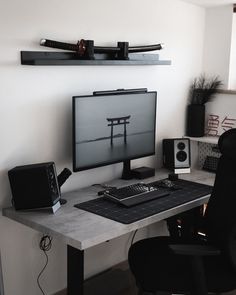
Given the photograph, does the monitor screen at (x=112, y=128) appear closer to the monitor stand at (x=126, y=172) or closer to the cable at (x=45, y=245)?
the monitor stand at (x=126, y=172)

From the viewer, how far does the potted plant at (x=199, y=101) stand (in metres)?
3.31

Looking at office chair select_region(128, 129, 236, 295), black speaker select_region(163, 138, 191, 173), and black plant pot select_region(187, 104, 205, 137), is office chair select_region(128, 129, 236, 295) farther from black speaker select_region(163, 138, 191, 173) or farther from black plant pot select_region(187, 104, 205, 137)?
black plant pot select_region(187, 104, 205, 137)

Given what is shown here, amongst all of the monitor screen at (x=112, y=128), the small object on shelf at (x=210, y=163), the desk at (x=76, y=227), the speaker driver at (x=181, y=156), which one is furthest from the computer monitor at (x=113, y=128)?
the small object on shelf at (x=210, y=163)

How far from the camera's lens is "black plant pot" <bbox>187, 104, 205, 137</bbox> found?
330 cm

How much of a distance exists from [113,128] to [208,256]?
3.21 ft

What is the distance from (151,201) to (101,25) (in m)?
1.12

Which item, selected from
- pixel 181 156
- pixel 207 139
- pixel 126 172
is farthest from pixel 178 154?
pixel 126 172

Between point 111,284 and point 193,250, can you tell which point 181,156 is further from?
point 193,250

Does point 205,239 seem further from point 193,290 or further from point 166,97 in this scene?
point 166,97

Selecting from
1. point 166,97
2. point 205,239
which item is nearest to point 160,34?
point 166,97

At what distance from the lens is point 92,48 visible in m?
2.42

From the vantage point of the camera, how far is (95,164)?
2549 millimetres

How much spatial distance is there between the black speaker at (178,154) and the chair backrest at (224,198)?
0.85 m

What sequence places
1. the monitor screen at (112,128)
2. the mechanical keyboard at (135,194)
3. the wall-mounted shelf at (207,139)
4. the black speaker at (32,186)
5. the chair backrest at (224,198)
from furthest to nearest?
the wall-mounted shelf at (207,139), the monitor screen at (112,128), the mechanical keyboard at (135,194), the black speaker at (32,186), the chair backrest at (224,198)
